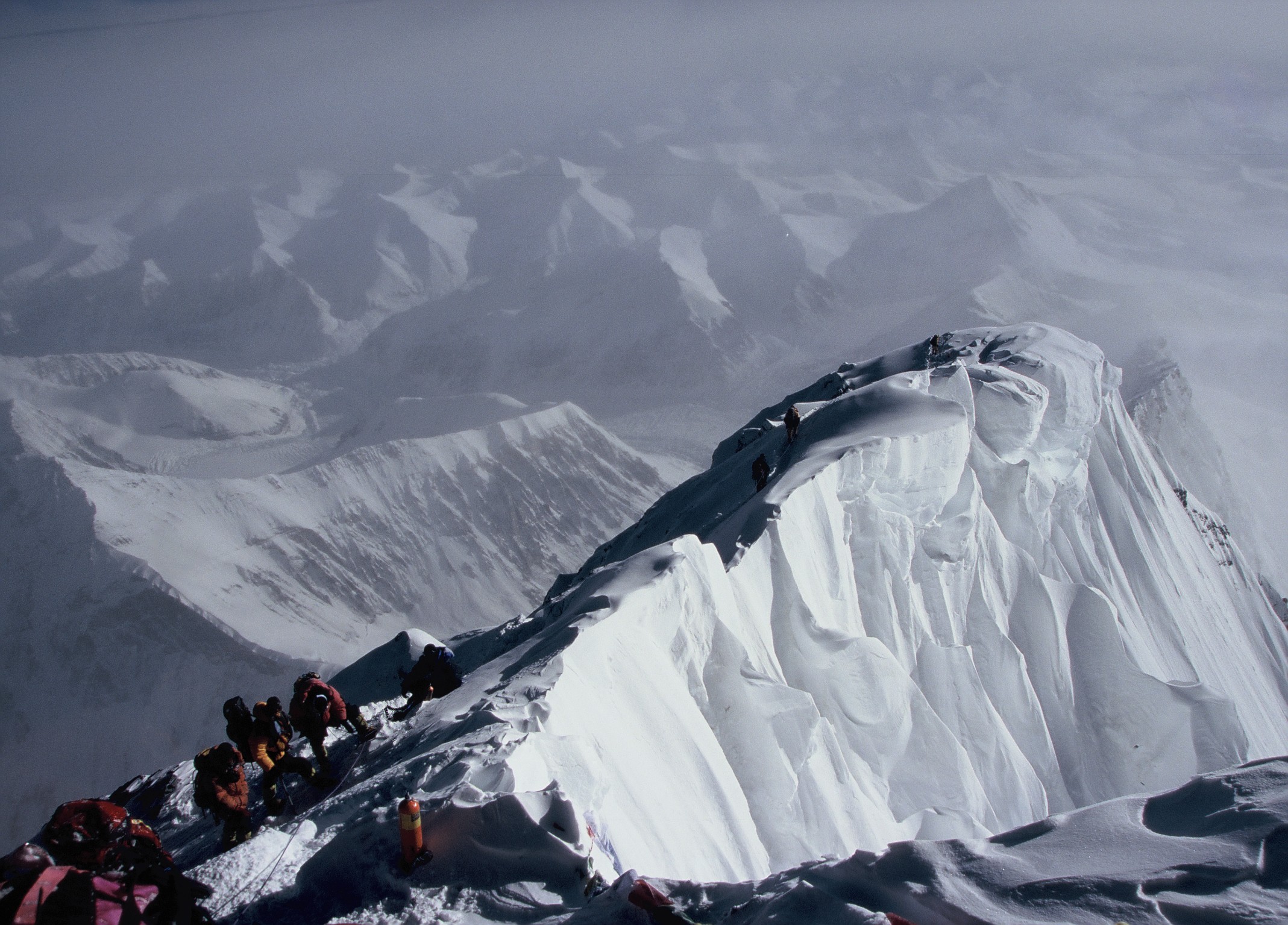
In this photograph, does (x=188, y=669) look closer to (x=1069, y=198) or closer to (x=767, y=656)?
(x=767, y=656)

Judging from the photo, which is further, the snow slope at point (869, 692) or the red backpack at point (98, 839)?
the snow slope at point (869, 692)

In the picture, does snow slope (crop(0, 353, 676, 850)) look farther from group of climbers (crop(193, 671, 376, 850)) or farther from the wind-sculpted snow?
group of climbers (crop(193, 671, 376, 850))

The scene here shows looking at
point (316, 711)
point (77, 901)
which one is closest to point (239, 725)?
point (316, 711)

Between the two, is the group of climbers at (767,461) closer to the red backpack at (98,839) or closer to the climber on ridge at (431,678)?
the climber on ridge at (431,678)

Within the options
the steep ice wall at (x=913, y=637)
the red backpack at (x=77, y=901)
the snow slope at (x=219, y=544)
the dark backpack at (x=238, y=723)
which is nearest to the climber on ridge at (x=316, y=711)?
the dark backpack at (x=238, y=723)

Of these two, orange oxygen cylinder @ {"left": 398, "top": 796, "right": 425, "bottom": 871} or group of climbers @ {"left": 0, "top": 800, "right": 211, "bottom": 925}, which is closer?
group of climbers @ {"left": 0, "top": 800, "right": 211, "bottom": 925}

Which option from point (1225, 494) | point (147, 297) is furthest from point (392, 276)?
point (1225, 494)

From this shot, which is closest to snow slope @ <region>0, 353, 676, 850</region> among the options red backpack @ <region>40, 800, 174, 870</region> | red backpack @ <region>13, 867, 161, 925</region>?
red backpack @ <region>40, 800, 174, 870</region>
